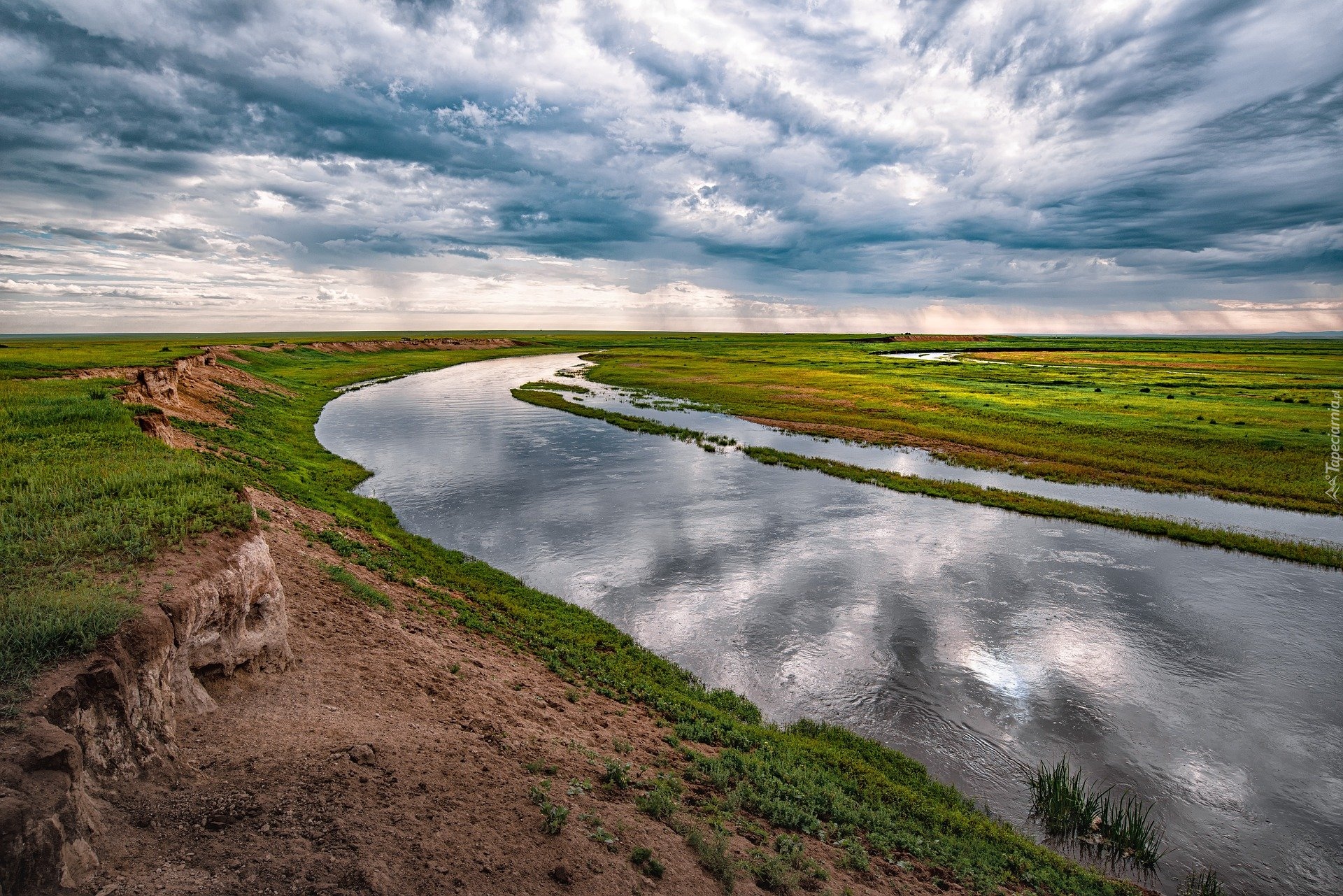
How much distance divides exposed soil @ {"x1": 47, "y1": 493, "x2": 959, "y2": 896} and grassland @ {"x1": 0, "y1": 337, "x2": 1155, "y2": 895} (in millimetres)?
699

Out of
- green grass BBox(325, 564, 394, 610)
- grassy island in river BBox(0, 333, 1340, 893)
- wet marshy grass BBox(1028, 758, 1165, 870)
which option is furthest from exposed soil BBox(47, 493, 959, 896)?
wet marshy grass BBox(1028, 758, 1165, 870)

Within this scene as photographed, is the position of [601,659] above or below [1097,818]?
above

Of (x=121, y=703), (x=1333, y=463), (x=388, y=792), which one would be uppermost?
(x=121, y=703)

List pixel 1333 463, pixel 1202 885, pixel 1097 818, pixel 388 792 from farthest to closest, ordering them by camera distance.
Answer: pixel 1333 463 → pixel 1097 818 → pixel 1202 885 → pixel 388 792

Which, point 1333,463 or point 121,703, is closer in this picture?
point 121,703

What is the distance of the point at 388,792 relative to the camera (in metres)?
7.39

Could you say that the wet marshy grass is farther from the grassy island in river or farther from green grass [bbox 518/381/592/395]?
green grass [bbox 518/381/592/395]

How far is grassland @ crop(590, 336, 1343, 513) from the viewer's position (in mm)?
33094

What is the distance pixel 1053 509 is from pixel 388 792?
2913 centimetres

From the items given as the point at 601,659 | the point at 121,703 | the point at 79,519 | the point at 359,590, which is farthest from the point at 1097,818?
the point at 79,519

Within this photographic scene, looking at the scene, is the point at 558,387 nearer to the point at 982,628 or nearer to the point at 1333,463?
the point at 982,628

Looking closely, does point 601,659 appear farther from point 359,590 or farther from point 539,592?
point 359,590

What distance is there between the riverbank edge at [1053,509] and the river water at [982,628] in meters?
0.91

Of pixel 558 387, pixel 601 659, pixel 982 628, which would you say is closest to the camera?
pixel 601 659
